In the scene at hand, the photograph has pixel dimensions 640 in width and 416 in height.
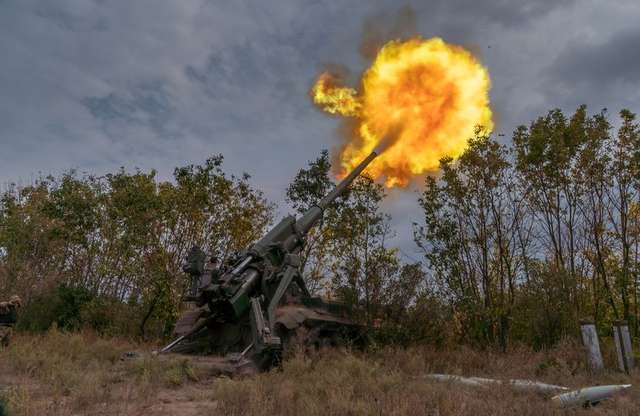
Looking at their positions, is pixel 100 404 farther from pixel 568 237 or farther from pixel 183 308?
pixel 568 237

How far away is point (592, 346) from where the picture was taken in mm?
10062

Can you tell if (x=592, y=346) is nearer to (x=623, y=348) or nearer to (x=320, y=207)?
(x=623, y=348)

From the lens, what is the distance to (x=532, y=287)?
13.4m

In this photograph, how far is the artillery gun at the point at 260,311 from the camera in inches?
395

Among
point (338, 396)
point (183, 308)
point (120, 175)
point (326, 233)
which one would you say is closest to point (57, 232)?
point (120, 175)

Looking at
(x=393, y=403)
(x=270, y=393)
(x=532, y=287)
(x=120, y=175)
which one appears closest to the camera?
(x=393, y=403)

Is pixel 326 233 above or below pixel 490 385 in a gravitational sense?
above

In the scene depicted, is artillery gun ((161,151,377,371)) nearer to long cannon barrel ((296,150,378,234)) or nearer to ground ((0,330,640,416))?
long cannon barrel ((296,150,378,234))

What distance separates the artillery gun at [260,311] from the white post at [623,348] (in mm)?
5992

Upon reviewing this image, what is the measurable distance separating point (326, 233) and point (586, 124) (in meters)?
10.0

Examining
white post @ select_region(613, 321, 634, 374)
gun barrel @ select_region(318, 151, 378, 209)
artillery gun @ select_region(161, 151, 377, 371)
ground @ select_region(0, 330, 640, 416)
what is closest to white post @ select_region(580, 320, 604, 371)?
ground @ select_region(0, 330, 640, 416)

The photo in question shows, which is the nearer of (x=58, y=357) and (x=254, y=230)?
(x=58, y=357)

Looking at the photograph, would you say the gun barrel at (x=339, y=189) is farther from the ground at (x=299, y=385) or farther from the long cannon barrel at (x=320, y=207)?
the ground at (x=299, y=385)

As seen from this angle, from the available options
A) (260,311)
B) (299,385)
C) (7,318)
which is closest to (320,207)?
(260,311)
